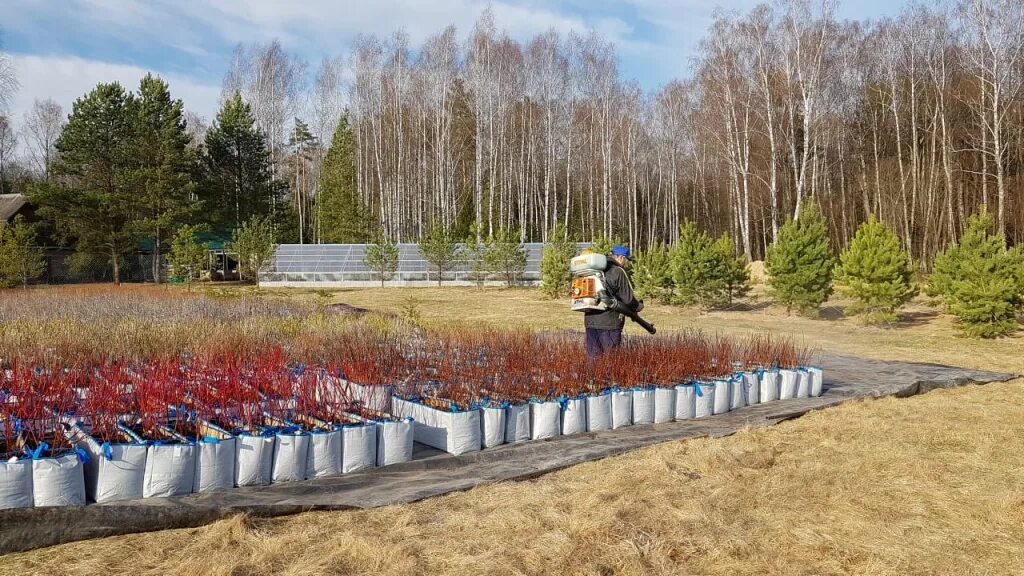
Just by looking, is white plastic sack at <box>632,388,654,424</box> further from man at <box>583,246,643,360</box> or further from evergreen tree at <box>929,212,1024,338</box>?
evergreen tree at <box>929,212,1024,338</box>

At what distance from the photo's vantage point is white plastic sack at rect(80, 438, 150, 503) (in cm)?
344

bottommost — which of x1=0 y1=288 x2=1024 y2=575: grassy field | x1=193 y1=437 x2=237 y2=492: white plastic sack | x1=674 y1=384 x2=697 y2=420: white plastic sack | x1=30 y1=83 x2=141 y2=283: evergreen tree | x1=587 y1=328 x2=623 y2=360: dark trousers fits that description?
x1=0 y1=288 x2=1024 y2=575: grassy field

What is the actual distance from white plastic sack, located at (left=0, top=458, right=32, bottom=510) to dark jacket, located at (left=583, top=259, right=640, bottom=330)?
4.55m

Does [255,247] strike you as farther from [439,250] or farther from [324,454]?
[324,454]

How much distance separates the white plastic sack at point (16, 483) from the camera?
3176mm

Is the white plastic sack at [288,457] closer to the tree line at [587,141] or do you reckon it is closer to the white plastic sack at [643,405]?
the white plastic sack at [643,405]

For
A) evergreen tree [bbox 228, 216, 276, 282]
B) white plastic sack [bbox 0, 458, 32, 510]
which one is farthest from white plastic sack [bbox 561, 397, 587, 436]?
evergreen tree [bbox 228, 216, 276, 282]

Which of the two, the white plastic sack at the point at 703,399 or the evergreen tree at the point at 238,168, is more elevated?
the evergreen tree at the point at 238,168

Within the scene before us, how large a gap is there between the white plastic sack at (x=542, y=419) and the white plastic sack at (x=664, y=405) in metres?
1.07

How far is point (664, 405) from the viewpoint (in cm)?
586

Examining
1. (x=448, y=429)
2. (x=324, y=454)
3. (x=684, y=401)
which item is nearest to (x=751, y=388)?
(x=684, y=401)

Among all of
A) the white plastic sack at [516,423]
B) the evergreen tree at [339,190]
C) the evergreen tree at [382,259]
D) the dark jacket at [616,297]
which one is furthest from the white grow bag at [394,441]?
the evergreen tree at [339,190]

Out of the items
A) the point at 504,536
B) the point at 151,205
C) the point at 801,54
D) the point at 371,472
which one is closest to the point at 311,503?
the point at 371,472

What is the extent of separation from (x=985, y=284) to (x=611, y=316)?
28.7 feet
